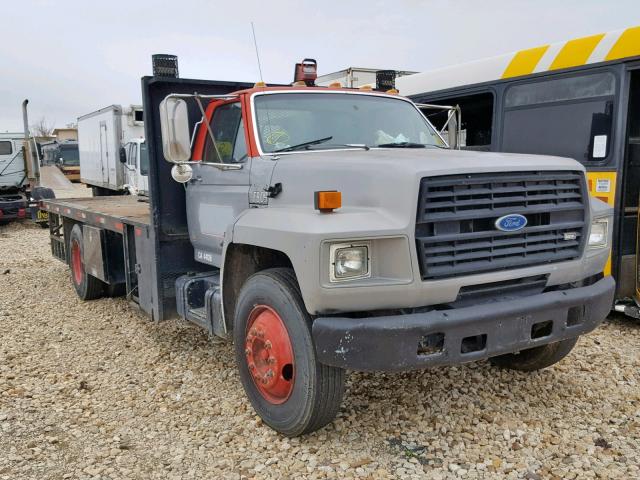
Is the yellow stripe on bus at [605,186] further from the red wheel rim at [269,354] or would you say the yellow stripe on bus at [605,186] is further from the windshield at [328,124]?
the red wheel rim at [269,354]

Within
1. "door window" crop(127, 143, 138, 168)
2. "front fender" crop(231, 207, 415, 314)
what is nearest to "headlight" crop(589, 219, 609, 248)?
"front fender" crop(231, 207, 415, 314)

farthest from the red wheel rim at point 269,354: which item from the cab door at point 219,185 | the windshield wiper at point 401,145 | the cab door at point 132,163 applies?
the cab door at point 132,163

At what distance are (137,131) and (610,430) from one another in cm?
1550

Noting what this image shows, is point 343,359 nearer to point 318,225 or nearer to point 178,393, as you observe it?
point 318,225

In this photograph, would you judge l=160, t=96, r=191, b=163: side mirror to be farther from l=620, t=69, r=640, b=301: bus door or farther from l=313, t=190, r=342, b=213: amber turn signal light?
l=620, t=69, r=640, b=301: bus door

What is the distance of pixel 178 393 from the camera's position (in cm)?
452

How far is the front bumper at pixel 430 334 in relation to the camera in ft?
9.99

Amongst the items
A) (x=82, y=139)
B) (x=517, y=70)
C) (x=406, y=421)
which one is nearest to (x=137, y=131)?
(x=82, y=139)

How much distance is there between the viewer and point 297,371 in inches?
134

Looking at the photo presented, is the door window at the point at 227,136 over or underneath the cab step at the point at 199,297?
over

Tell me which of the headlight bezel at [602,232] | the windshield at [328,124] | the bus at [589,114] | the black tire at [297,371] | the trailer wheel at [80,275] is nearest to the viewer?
the black tire at [297,371]

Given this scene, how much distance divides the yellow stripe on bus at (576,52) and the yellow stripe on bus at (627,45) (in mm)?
228

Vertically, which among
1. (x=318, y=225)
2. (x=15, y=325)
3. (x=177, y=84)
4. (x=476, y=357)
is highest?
(x=177, y=84)

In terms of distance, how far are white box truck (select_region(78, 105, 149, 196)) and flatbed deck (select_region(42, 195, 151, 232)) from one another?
611 centimetres
